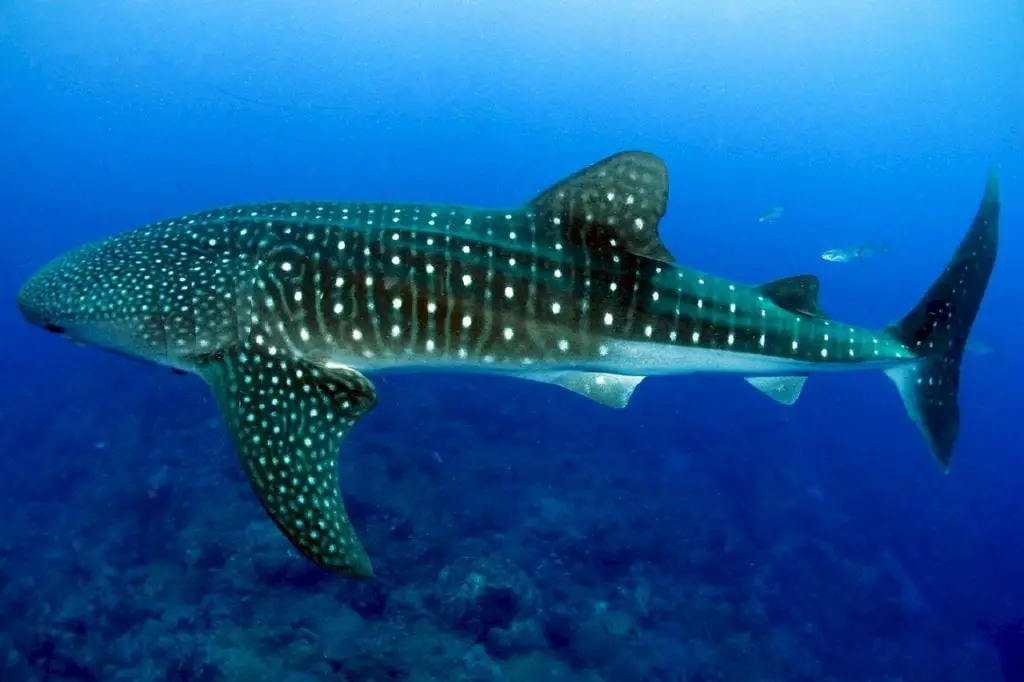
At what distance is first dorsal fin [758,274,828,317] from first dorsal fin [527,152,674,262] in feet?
3.46

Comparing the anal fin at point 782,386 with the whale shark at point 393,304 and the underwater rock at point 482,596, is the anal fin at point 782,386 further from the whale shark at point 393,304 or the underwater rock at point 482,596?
the underwater rock at point 482,596

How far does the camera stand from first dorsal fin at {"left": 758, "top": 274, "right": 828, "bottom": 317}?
5.23 meters

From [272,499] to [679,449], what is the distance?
69.7 ft

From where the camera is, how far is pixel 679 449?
78.2 feet

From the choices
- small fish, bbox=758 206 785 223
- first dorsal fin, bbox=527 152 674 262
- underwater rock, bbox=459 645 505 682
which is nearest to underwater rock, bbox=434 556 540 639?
underwater rock, bbox=459 645 505 682

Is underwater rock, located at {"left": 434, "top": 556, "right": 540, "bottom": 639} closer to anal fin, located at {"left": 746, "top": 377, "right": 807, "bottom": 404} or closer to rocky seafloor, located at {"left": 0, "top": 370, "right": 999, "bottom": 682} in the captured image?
rocky seafloor, located at {"left": 0, "top": 370, "right": 999, "bottom": 682}

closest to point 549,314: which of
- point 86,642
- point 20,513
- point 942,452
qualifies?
point 942,452

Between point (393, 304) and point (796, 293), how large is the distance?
3236 millimetres

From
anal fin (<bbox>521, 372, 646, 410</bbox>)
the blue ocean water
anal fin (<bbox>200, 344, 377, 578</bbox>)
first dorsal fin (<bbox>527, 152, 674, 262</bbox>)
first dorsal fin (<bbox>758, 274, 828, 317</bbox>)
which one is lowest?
the blue ocean water

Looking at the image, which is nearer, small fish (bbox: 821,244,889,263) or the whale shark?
the whale shark

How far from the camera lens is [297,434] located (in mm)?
4500

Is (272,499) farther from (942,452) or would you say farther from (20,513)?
(20,513)

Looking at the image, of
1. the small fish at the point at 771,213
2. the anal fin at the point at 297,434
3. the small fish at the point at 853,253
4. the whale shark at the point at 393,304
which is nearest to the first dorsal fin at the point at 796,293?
the whale shark at the point at 393,304

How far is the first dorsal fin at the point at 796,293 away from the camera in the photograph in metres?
5.23
